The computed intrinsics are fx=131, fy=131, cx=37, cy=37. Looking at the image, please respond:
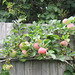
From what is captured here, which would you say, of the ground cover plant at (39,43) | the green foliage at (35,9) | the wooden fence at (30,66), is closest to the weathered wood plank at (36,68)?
the wooden fence at (30,66)

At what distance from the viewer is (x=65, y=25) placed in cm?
178

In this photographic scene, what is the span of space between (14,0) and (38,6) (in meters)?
0.58

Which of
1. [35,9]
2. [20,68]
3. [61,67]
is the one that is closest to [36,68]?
[20,68]

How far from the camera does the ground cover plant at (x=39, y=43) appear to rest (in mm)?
1665

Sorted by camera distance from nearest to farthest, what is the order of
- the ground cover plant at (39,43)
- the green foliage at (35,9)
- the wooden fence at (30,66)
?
the ground cover plant at (39,43) < the wooden fence at (30,66) < the green foliage at (35,9)

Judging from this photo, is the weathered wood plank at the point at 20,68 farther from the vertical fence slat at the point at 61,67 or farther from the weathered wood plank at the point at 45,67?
the vertical fence slat at the point at 61,67

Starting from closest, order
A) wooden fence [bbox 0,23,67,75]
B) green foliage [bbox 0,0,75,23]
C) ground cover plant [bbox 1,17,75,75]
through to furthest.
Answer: ground cover plant [bbox 1,17,75,75], wooden fence [bbox 0,23,67,75], green foliage [bbox 0,0,75,23]

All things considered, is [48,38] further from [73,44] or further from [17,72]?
[17,72]

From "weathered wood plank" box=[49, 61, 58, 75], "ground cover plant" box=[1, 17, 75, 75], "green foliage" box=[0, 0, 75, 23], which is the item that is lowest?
"weathered wood plank" box=[49, 61, 58, 75]

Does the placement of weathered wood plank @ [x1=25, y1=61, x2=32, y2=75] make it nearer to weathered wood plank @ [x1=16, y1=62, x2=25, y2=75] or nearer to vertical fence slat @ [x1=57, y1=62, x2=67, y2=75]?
weathered wood plank @ [x1=16, y1=62, x2=25, y2=75]

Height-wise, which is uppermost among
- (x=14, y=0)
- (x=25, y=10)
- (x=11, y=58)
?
(x=14, y=0)

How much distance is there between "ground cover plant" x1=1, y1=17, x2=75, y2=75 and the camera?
5.46ft

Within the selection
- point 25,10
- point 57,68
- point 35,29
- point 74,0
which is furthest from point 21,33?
point 74,0

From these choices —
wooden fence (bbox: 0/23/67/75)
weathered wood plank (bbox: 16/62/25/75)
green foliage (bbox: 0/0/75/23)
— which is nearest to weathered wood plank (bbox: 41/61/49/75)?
wooden fence (bbox: 0/23/67/75)
